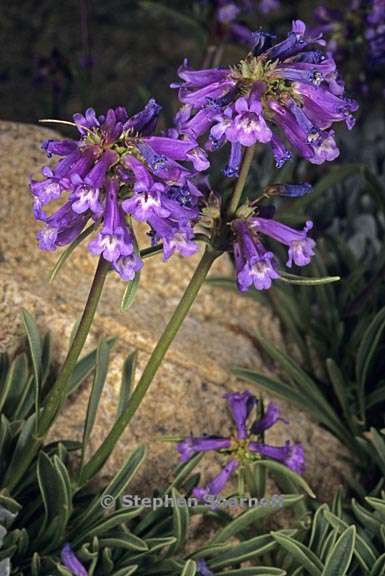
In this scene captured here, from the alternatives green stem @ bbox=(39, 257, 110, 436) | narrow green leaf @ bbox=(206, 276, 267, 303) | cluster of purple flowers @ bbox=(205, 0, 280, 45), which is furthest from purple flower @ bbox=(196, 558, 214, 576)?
cluster of purple flowers @ bbox=(205, 0, 280, 45)

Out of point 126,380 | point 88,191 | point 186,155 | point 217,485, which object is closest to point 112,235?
point 88,191

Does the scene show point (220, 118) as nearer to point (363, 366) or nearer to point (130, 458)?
point (130, 458)

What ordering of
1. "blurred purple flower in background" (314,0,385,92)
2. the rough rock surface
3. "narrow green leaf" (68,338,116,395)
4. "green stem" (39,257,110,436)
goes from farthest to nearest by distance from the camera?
"blurred purple flower in background" (314,0,385,92)
the rough rock surface
"narrow green leaf" (68,338,116,395)
"green stem" (39,257,110,436)

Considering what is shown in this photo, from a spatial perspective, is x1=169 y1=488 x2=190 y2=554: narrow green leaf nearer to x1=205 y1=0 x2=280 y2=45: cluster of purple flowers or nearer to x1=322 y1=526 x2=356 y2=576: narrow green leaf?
x1=322 y1=526 x2=356 y2=576: narrow green leaf

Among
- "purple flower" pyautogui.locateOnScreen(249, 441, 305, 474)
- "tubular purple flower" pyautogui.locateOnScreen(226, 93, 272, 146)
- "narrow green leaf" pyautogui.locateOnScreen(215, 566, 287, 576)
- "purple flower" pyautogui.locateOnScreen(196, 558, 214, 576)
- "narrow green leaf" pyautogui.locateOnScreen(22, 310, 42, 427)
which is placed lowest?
"purple flower" pyautogui.locateOnScreen(196, 558, 214, 576)

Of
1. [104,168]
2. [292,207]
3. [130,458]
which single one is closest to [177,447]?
[130,458]

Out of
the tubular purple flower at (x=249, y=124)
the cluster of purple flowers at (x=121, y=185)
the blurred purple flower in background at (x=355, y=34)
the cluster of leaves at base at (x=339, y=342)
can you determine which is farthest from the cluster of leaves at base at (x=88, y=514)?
the blurred purple flower in background at (x=355, y=34)

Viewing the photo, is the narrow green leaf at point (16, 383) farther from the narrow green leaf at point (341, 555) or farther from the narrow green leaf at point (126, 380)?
the narrow green leaf at point (341, 555)
